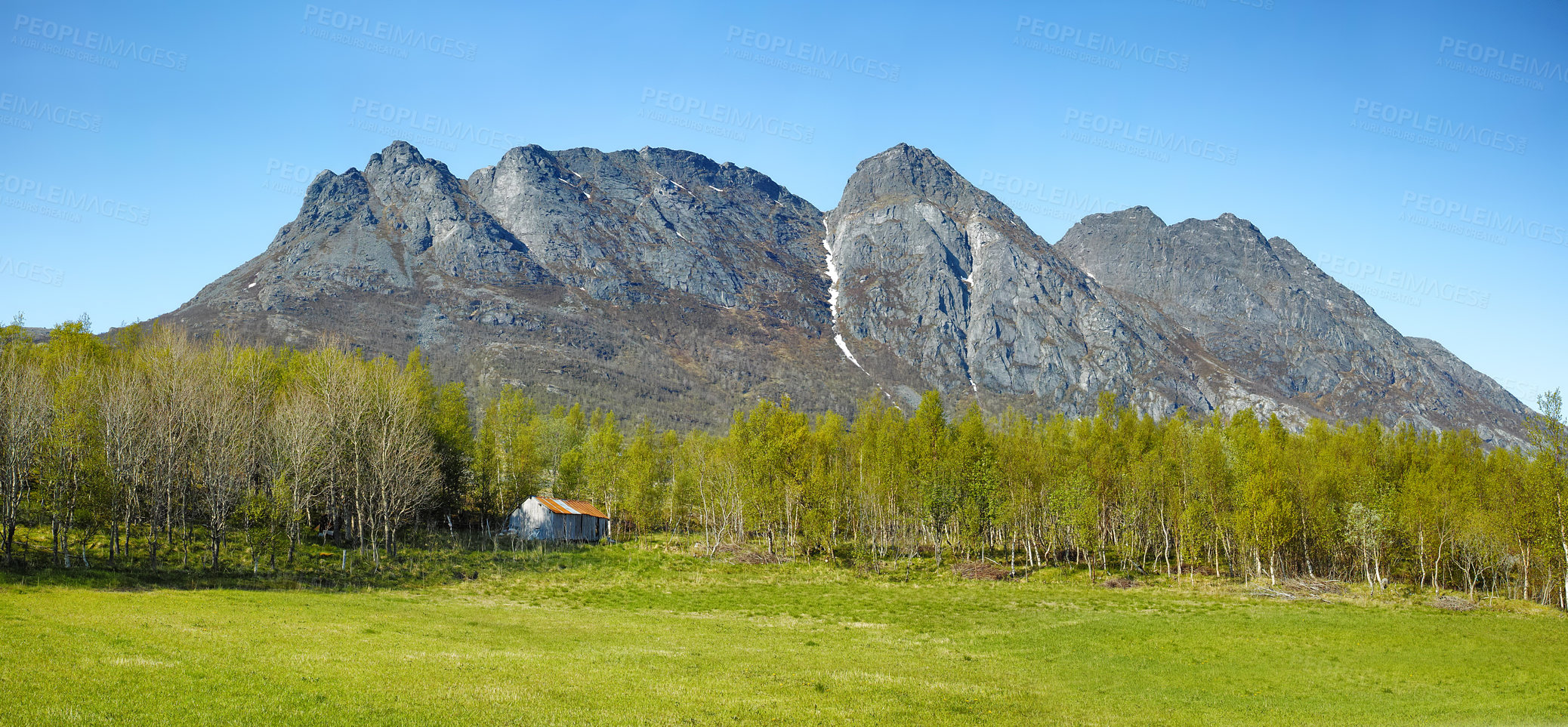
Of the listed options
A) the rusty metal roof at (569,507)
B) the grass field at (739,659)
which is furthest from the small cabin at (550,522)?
the grass field at (739,659)

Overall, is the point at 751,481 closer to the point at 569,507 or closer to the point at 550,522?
the point at 550,522

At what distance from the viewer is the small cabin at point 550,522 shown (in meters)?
76.8

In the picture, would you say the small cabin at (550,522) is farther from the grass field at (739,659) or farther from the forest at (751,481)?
the grass field at (739,659)

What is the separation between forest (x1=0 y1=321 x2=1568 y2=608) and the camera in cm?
4700

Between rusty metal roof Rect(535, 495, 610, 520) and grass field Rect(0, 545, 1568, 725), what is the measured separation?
2984cm

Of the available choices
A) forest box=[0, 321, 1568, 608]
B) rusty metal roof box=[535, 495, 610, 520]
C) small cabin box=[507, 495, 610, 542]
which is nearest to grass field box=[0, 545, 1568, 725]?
forest box=[0, 321, 1568, 608]

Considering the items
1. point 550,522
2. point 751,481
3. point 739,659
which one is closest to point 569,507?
point 550,522

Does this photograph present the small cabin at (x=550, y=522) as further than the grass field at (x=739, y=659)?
Yes

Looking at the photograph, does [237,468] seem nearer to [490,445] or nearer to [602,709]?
[490,445]

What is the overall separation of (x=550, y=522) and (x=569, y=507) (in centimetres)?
442

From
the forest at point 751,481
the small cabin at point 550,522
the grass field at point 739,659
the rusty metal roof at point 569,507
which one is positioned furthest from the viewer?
the rusty metal roof at point 569,507

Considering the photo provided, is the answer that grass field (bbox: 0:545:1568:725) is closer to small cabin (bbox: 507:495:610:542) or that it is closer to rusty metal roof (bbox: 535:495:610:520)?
small cabin (bbox: 507:495:610:542)

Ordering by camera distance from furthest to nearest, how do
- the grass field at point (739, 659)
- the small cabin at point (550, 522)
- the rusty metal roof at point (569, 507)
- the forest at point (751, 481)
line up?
the rusty metal roof at point (569, 507)
the small cabin at point (550, 522)
the forest at point (751, 481)
the grass field at point (739, 659)

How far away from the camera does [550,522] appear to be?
76875 mm
